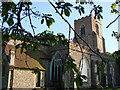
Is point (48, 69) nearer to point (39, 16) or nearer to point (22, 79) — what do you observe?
point (22, 79)

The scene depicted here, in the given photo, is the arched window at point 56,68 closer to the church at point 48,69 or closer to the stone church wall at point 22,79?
the church at point 48,69

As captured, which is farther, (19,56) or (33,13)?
(19,56)

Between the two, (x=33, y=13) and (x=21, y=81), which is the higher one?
(x=33, y=13)

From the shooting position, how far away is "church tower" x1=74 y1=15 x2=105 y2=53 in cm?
2733

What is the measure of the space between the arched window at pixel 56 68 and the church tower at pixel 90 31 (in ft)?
38.2

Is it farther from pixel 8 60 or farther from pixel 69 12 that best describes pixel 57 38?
pixel 8 60

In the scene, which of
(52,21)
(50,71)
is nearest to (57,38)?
(52,21)

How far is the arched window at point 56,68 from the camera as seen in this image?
16.0 meters

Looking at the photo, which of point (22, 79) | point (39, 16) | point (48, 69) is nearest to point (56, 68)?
point (48, 69)

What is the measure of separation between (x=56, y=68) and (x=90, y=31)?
14573 millimetres

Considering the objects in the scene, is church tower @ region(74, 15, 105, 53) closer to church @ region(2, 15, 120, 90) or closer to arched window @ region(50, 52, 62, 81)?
church @ region(2, 15, 120, 90)

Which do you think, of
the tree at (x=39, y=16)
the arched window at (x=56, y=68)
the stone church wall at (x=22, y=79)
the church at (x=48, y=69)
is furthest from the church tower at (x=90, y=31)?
the tree at (x=39, y=16)

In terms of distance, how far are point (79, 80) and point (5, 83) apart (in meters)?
11.9

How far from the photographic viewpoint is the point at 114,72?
25219 mm
